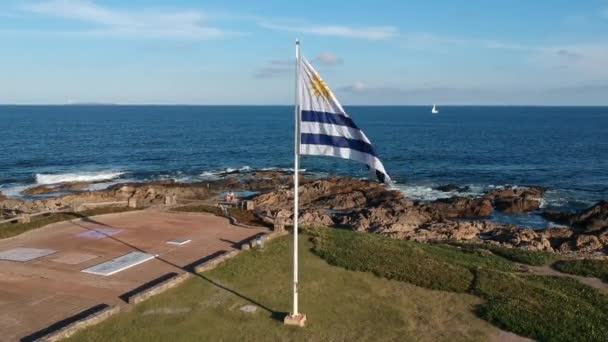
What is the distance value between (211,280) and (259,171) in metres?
43.3

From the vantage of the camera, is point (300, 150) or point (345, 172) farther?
point (345, 172)

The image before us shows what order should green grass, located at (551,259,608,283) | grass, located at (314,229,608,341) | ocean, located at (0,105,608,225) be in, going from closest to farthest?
grass, located at (314,229,608,341) → green grass, located at (551,259,608,283) → ocean, located at (0,105,608,225)

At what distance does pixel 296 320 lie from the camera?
14352 mm

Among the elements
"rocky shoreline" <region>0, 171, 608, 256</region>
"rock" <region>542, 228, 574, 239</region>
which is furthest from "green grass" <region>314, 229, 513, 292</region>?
"rock" <region>542, 228, 574, 239</region>

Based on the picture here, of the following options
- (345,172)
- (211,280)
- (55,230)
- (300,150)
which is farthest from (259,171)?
(300,150)

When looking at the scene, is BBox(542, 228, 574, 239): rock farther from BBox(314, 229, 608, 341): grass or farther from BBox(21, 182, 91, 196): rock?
BBox(21, 182, 91, 196): rock

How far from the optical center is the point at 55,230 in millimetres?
23984

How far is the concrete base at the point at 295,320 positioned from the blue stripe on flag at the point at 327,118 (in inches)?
212

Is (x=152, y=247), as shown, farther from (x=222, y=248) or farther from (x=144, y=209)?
(x=144, y=209)

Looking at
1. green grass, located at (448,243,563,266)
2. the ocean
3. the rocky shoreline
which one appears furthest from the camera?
the ocean

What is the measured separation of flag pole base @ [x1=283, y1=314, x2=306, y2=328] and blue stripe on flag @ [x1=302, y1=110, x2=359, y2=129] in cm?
539

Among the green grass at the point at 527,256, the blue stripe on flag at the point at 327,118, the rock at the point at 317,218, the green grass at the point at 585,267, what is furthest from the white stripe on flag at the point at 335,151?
the rock at the point at 317,218

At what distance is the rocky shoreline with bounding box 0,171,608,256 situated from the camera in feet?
98.9

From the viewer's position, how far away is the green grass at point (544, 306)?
14.3 meters
